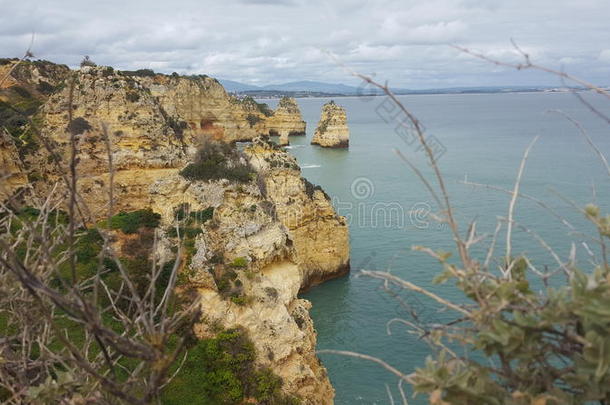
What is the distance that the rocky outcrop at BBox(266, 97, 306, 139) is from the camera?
276ft

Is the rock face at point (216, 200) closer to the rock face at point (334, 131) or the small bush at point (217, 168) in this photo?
the small bush at point (217, 168)

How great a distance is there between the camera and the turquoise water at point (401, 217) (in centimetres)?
1742

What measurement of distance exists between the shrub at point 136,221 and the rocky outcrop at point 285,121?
63779 millimetres

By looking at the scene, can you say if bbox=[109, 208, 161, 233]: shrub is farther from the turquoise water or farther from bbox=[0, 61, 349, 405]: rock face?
the turquoise water

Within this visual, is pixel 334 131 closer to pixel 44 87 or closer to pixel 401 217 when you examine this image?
pixel 44 87

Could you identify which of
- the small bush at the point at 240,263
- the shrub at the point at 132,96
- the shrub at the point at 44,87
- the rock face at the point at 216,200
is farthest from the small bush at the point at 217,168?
the shrub at the point at 44,87

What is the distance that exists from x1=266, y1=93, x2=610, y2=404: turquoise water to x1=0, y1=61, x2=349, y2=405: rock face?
7.79ft

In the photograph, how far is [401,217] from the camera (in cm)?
3344

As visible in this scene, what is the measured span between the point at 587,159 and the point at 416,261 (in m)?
36.0

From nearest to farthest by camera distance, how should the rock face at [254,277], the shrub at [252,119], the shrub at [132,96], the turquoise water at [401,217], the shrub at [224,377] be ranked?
1. the shrub at [224,377]
2. the rock face at [254,277]
3. the turquoise water at [401,217]
4. the shrub at [132,96]
5. the shrub at [252,119]

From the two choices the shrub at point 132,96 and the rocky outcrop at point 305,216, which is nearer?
the rocky outcrop at point 305,216

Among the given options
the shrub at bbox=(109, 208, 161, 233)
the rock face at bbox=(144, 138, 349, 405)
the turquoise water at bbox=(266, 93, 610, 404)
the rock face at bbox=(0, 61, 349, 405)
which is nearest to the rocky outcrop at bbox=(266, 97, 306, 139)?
the turquoise water at bbox=(266, 93, 610, 404)

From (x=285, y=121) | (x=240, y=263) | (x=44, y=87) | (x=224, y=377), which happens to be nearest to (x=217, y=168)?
(x=240, y=263)

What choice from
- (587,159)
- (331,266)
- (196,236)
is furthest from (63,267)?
(587,159)
